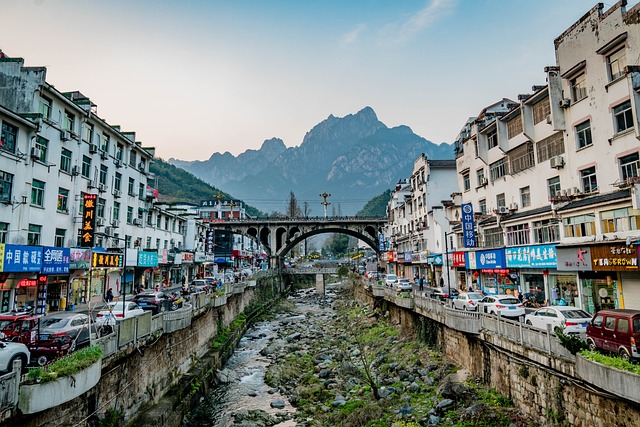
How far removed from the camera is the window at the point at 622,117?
21047 millimetres

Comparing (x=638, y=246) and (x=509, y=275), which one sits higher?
(x=638, y=246)

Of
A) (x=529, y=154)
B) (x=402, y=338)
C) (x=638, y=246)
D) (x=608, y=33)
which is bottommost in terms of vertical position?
(x=402, y=338)

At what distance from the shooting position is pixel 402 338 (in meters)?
30.7

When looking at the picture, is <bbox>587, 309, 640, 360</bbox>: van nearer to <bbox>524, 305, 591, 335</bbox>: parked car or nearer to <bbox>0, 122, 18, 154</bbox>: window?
<bbox>524, 305, 591, 335</bbox>: parked car

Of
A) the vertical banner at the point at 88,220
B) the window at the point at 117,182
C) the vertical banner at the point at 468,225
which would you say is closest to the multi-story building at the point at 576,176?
the vertical banner at the point at 468,225

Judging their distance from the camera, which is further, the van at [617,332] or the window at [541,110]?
the window at [541,110]

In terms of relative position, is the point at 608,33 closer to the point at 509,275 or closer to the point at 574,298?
the point at 574,298

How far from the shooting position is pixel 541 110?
28.8m

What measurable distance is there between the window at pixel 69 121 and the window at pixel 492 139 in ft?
125

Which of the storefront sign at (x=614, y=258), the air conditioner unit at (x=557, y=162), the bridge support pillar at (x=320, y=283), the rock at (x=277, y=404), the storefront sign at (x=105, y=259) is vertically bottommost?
the rock at (x=277, y=404)

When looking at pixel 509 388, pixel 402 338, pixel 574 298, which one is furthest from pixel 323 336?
pixel 509 388

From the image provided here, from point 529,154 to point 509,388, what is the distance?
21286 millimetres

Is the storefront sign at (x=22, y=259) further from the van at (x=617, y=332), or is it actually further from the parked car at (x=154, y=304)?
the van at (x=617, y=332)

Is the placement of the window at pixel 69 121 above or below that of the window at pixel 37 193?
above
